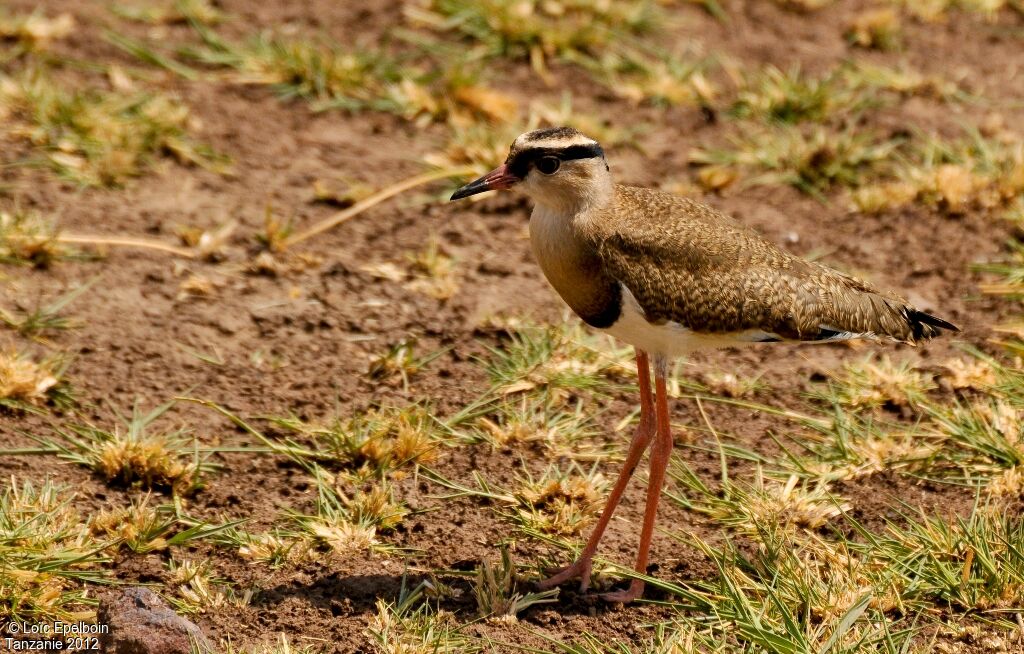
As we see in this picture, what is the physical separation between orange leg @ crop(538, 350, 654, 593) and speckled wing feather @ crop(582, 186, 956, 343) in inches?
15.5

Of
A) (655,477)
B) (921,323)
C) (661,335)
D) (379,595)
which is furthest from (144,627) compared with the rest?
(921,323)

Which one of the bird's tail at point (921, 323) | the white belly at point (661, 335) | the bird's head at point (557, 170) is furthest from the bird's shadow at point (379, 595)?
the bird's tail at point (921, 323)

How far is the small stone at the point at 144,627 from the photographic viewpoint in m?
3.91

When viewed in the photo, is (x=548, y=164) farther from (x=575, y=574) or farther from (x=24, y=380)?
(x=24, y=380)

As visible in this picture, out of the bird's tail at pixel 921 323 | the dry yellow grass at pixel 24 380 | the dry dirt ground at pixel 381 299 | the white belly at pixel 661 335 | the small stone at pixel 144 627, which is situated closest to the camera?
the small stone at pixel 144 627

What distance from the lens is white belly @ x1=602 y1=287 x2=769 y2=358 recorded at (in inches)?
177

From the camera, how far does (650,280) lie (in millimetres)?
4480

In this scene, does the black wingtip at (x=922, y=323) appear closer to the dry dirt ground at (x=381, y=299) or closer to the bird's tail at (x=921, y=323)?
the bird's tail at (x=921, y=323)

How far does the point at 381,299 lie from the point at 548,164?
66.7 inches

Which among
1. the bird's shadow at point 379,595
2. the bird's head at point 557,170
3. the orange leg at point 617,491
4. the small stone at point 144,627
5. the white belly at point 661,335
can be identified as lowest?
the bird's shadow at point 379,595

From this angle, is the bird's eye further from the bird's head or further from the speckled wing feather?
the speckled wing feather

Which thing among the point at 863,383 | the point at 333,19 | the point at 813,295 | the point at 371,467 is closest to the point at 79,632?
the point at 371,467

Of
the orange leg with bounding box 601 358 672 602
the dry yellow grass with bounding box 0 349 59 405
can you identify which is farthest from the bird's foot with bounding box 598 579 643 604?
the dry yellow grass with bounding box 0 349 59 405

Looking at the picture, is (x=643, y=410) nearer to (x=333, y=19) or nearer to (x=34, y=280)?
(x=34, y=280)
